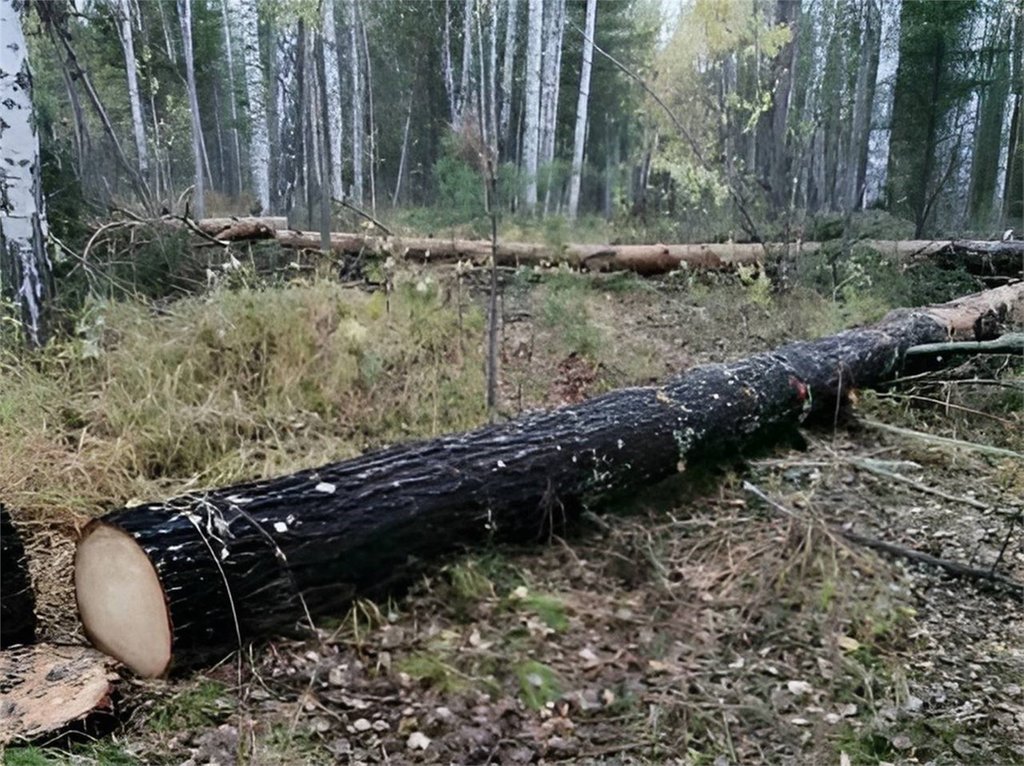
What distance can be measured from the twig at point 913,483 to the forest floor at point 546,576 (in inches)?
0.4

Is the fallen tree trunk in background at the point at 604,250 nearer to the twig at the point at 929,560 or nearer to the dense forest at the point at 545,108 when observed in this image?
the dense forest at the point at 545,108

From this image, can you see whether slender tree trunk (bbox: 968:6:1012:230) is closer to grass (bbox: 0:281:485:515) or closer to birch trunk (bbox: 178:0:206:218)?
grass (bbox: 0:281:485:515)

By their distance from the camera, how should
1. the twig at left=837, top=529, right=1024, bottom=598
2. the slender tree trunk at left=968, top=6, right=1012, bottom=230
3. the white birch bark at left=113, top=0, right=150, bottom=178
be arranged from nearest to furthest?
the twig at left=837, top=529, right=1024, bottom=598 → the white birch bark at left=113, top=0, right=150, bottom=178 → the slender tree trunk at left=968, top=6, right=1012, bottom=230

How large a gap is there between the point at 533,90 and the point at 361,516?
2432 mm

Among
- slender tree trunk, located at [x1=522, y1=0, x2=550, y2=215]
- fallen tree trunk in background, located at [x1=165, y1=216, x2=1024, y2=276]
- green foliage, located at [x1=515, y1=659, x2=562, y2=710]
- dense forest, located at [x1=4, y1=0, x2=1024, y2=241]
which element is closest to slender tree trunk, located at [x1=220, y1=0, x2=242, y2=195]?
dense forest, located at [x1=4, y1=0, x2=1024, y2=241]

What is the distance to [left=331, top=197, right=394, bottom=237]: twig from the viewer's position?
2.97m

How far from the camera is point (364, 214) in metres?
3.07

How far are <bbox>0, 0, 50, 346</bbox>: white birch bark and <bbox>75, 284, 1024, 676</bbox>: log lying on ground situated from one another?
4.06 ft

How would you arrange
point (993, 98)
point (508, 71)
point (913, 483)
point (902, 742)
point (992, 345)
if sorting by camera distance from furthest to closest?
1. point (993, 98)
2. point (508, 71)
3. point (992, 345)
4. point (913, 483)
5. point (902, 742)

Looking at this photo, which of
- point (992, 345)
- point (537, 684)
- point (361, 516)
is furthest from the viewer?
point (992, 345)

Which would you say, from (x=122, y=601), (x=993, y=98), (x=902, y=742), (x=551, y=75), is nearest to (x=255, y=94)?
(x=551, y=75)

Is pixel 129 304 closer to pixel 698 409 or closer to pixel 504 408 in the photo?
pixel 504 408

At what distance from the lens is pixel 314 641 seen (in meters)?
1.48

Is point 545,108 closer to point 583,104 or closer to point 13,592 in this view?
point 583,104
